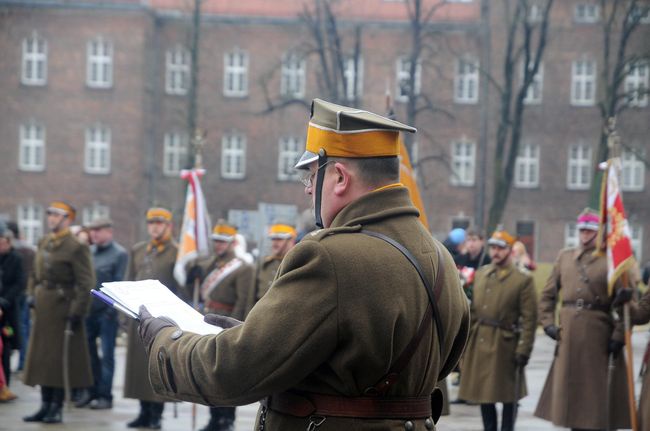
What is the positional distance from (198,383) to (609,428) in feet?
24.4

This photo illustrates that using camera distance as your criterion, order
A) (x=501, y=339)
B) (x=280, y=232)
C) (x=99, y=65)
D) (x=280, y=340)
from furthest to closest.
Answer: (x=99, y=65)
(x=280, y=232)
(x=501, y=339)
(x=280, y=340)

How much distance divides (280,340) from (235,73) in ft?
150

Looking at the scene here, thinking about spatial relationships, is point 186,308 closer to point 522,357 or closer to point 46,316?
point 522,357

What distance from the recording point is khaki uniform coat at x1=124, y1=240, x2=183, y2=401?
11336 mm

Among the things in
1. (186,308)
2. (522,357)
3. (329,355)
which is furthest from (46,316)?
(329,355)

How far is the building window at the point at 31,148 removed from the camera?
46438mm

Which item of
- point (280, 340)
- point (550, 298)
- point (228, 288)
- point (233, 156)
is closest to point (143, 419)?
point (228, 288)

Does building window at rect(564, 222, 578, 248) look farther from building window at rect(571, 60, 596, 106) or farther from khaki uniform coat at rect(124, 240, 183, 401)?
khaki uniform coat at rect(124, 240, 183, 401)

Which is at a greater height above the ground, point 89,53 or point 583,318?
point 89,53

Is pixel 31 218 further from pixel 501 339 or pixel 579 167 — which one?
pixel 501 339

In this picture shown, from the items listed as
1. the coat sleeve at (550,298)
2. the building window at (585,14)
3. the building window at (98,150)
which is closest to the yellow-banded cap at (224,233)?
the coat sleeve at (550,298)

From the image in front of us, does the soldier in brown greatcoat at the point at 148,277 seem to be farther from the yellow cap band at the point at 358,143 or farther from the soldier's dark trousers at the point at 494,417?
the yellow cap band at the point at 358,143

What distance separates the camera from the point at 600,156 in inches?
1420

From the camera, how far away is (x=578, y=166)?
157 ft
